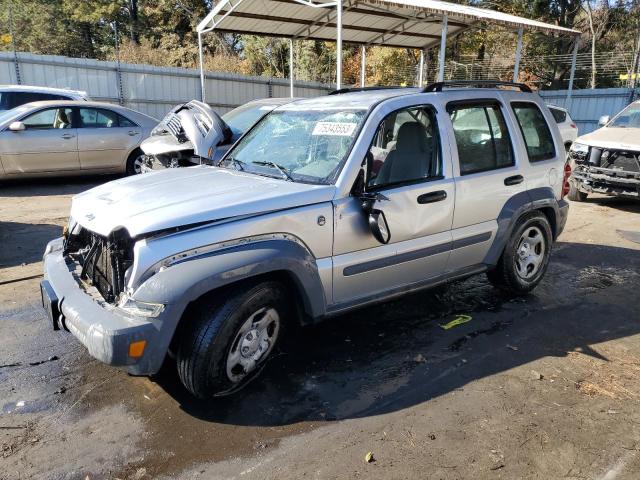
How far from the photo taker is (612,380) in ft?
11.8

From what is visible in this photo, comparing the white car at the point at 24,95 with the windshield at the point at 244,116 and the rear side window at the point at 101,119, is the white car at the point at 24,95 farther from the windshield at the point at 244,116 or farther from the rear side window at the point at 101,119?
the windshield at the point at 244,116

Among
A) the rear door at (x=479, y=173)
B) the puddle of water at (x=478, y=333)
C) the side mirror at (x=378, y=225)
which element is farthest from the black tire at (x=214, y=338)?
the rear door at (x=479, y=173)

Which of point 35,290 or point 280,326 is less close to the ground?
point 280,326

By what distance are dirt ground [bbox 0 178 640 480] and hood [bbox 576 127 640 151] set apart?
16.0 feet

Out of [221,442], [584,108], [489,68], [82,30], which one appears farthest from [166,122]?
[82,30]

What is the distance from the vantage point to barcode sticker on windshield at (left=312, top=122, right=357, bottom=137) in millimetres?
3737

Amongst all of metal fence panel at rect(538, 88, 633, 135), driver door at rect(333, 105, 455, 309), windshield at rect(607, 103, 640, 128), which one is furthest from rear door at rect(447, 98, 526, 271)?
metal fence panel at rect(538, 88, 633, 135)

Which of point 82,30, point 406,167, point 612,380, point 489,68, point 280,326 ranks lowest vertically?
point 612,380

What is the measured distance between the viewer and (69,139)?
32.2 feet

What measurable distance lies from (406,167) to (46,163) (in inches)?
320

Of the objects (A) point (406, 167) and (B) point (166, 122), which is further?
(B) point (166, 122)

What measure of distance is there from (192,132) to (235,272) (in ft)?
14.2

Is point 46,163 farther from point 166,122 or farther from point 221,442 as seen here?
point 221,442

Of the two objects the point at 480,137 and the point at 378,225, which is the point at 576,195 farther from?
the point at 378,225
